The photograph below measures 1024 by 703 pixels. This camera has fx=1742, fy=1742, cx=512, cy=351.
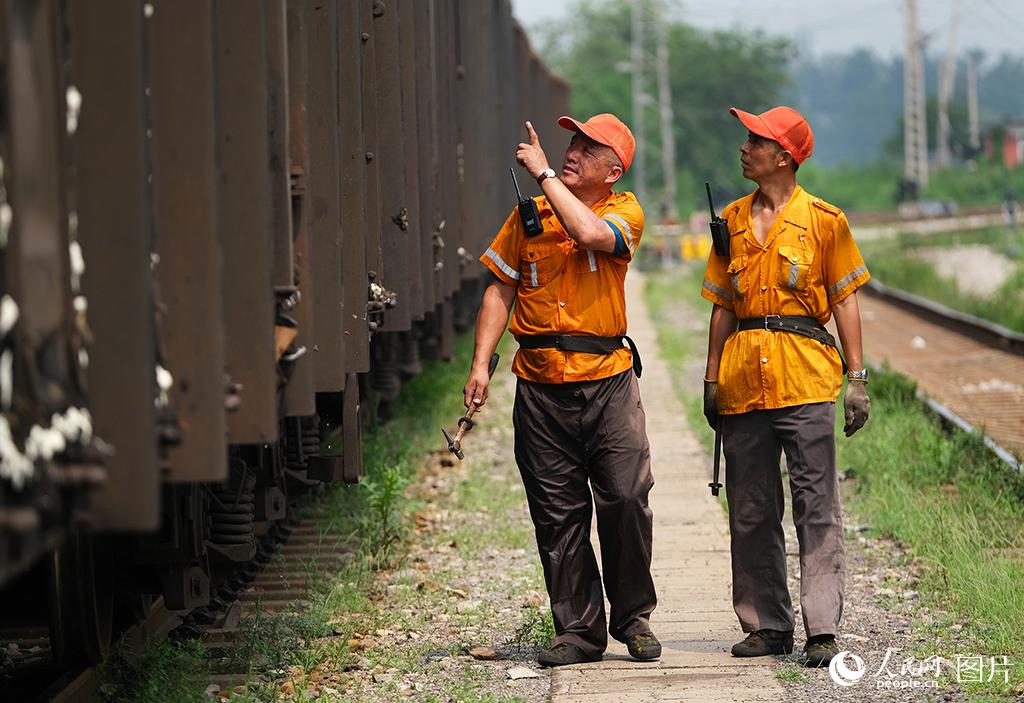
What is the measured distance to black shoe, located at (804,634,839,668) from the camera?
20.9ft

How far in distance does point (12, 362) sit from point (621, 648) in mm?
3975

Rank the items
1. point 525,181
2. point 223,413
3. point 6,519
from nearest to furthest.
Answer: point 6,519 < point 223,413 < point 525,181

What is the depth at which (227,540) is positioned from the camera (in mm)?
6902

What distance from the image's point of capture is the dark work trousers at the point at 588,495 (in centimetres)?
639

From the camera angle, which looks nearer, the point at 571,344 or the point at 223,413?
the point at 223,413

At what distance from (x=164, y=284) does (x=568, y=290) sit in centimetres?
246

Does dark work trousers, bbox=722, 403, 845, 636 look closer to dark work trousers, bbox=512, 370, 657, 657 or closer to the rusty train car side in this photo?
dark work trousers, bbox=512, 370, 657, 657

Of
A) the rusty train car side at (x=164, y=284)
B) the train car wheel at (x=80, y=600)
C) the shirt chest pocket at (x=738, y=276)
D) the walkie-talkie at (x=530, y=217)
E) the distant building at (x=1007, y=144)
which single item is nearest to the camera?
the rusty train car side at (x=164, y=284)

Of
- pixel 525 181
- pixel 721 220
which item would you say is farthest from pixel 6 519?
pixel 525 181

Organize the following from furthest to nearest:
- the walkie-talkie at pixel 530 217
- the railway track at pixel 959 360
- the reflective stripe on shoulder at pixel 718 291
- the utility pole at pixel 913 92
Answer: the utility pole at pixel 913 92 → the railway track at pixel 959 360 → the reflective stripe on shoulder at pixel 718 291 → the walkie-talkie at pixel 530 217

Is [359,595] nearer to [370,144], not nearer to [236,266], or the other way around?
[370,144]

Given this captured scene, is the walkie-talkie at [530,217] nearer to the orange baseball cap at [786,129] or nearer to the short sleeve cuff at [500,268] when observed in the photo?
the short sleeve cuff at [500,268]

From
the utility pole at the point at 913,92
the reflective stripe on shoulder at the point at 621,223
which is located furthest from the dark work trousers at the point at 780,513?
the utility pole at the point at 913,92

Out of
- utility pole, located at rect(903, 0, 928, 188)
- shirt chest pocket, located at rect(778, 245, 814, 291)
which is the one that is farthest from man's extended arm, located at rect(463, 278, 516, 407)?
utility pole, located at rect(903, 0, 928, 188)
